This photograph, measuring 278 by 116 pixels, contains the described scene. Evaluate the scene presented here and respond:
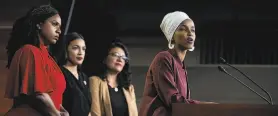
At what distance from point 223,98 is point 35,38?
91.5 inches

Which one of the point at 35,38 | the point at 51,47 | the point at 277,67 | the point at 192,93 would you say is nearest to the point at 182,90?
the point at 35,38

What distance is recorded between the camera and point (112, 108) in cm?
414

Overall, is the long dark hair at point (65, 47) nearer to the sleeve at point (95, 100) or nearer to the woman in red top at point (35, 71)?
the sleeve at point (95, 100)

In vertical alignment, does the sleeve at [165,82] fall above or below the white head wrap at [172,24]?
below

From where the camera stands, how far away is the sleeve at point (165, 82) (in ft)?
10.5

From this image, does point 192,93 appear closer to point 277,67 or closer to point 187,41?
point 277,67

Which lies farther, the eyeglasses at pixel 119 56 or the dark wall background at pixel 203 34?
the dark wall background at pixel 203 34

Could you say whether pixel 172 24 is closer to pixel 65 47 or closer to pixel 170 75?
pixel 170 75

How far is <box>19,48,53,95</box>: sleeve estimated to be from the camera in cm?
312

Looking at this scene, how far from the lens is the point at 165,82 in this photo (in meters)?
3.27

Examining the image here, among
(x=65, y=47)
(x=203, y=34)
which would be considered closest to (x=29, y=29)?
(x=65, y=47)

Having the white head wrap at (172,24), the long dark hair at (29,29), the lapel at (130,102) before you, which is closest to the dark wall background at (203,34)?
the lapel at (130,102)

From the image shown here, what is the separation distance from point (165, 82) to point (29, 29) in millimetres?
838

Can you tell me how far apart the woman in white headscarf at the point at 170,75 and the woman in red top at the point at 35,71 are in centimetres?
51
